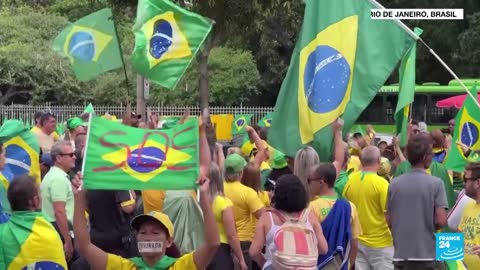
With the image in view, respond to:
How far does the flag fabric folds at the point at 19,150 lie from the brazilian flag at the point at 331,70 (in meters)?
2.12

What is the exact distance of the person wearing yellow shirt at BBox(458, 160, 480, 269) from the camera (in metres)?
7.77

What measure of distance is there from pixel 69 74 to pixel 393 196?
92.2 ft

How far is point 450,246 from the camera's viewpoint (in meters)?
6.72

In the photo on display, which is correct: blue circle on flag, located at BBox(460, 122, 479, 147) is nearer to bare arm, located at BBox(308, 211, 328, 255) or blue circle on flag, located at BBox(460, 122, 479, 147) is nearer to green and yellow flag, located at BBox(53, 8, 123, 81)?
green and yellow flag, located at BBox(53, 8, 123, 81)

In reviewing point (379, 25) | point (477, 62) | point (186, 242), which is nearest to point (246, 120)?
point (379, 25)

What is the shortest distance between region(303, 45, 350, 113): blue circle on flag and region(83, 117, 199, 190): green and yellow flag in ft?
12.3

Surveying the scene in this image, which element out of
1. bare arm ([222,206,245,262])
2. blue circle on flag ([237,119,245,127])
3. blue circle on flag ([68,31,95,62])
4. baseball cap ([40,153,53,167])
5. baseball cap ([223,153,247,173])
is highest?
blue circle on flag ([68,31,95,62])

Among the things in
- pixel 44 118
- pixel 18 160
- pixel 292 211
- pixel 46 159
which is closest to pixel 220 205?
pixel 292 211

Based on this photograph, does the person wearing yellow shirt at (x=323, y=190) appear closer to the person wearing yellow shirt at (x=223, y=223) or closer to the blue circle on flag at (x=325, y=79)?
the person wearing yellow shirt at (x=223, y=223)

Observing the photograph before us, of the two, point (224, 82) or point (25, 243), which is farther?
point (224, 82)

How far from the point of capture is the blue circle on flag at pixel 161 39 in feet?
32.2

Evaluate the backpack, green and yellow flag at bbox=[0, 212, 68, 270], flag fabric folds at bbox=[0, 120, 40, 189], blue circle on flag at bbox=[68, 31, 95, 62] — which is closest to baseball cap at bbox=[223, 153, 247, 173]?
flag fabric folds at bbox=[0, 120, 40, 189]

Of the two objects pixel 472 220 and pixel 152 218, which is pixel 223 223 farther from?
pixel 152 218

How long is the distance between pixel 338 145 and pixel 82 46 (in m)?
4.47
